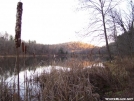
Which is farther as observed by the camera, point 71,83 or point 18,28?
point 71,83

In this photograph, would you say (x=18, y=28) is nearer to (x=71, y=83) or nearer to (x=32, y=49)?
(x=71, y=83)

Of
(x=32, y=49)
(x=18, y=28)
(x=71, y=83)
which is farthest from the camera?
(x=32, y=49)

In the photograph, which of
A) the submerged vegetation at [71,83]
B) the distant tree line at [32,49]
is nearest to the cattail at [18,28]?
the submerged vegetation at [71,83]

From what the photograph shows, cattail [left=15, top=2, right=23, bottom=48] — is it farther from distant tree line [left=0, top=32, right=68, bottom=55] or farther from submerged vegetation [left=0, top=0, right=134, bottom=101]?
distant tree line [left=0, top=32, right=68, bottom=55]

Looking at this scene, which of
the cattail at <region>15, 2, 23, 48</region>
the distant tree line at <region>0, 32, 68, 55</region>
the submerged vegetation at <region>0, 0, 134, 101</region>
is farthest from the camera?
the distant tree line at <region>0, 32, 68, 55</region>

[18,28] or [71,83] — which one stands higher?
[18,28]

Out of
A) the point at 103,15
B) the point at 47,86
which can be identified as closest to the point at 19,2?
the point at 47,86

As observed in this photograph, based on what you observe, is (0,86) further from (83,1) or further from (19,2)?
(83,1)

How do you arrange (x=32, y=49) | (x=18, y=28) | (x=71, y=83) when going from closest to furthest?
(x=18, y=28)
(x=71, y=83)
(x=32, y=49)

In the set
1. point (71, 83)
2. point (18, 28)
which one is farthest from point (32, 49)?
point (18, 28)

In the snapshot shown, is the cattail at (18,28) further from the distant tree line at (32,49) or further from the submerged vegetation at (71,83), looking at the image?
the distant tree line at (32,49)

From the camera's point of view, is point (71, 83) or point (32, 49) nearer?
point (71, 83)

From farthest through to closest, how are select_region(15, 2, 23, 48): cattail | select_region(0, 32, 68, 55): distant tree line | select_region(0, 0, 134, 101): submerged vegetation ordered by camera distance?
1. select_region(0, 32, 68, 55): distant tree line
2. select_region(0, 0, 134, 101): submerged vegetation
3. select_region(15, 2, 23, 48): cattail

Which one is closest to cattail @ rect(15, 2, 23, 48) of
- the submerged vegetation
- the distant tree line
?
the submerged vegetation
